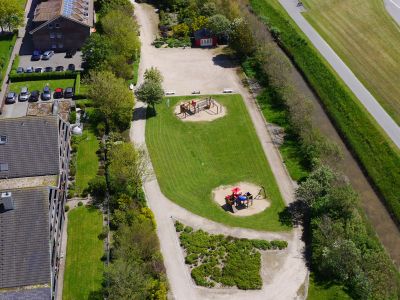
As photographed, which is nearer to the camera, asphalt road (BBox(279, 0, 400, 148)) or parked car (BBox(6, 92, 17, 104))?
asphalt road (BBox(279, 0, 400, 148))

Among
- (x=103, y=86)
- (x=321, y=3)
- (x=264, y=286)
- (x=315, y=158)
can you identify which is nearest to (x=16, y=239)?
(x=264, y=286)

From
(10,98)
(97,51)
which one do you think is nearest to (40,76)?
(10,98)

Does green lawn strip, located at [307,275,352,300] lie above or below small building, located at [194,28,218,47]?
above

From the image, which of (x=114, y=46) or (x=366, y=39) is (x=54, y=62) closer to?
(x=114, y=46)

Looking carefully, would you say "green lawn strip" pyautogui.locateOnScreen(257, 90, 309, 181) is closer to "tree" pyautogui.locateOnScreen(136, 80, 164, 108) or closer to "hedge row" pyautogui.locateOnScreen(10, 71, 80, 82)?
"tree" pyautogui.locateOnScreen(136, 80, 164, 108)

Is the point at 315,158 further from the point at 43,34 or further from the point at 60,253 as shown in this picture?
the point at 43,34

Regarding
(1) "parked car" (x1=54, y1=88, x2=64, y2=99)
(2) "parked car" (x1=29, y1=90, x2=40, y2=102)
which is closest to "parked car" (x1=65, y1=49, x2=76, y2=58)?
(1) "parked car" (x1=54, y1=88, x2=64, y2=99)
